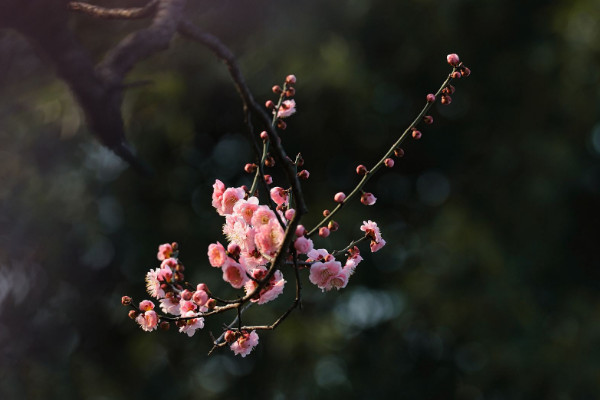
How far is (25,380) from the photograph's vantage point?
744 centimetres

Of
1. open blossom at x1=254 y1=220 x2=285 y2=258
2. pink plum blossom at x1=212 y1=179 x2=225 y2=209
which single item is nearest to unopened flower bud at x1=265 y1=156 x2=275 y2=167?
open blossom at x1=254 y1=220 x2=285 y2=258

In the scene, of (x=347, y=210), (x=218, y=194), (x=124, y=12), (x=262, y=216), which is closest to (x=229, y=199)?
(x=218, y=194)

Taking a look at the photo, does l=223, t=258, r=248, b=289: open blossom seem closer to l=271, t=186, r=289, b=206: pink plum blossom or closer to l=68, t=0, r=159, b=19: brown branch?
l=271, t=186, r=289, b=206: pink plum blossom

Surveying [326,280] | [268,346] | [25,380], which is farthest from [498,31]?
[326,280]

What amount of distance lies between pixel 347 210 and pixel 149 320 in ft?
17.8

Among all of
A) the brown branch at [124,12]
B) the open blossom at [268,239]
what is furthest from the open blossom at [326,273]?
the brown branch at [124,12]

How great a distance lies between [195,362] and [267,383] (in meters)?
0.65

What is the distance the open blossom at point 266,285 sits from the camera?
1492 millimetres

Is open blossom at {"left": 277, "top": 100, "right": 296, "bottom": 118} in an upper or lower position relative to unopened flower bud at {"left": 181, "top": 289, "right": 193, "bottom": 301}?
upper

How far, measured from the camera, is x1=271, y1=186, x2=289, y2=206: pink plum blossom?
1.71 meters

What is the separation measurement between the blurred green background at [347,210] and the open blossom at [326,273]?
494 cm

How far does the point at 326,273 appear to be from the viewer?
165cm

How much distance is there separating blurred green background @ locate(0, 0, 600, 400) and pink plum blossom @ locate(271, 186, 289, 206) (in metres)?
4.89

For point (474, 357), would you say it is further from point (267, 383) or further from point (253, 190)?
point (253, 190)
